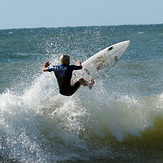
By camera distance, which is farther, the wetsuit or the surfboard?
the surfboard

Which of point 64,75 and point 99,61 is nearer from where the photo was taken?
point 64,75

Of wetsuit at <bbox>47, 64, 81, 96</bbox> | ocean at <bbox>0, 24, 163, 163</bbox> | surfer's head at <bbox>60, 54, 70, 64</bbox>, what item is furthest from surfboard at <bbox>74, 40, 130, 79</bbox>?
surfer's head at <bbox>60, 54, 70, 64</bbox>

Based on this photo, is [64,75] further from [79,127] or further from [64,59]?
[79,127]

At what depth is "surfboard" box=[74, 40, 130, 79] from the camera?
347 inches

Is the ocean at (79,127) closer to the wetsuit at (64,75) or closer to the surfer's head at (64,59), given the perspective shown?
the wetsuit at (64,75)

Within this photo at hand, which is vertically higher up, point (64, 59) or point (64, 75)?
point (64, 59)

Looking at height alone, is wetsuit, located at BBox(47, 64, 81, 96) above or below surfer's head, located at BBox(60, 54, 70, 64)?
below

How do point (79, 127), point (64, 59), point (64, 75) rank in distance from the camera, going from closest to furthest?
point (64, 59), point (64, 75), point (79, 127)

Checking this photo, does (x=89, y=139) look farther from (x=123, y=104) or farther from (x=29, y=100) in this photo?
(x=29, y=100)

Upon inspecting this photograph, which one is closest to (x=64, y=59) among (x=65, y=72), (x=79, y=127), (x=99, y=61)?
(x=65, y=72)

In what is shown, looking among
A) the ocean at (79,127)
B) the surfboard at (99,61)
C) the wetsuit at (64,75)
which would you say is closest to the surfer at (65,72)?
the wetsuit at (64,75)

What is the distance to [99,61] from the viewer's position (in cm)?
923

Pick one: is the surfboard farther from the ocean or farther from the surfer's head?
the surfer's head

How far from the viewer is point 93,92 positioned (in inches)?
331
